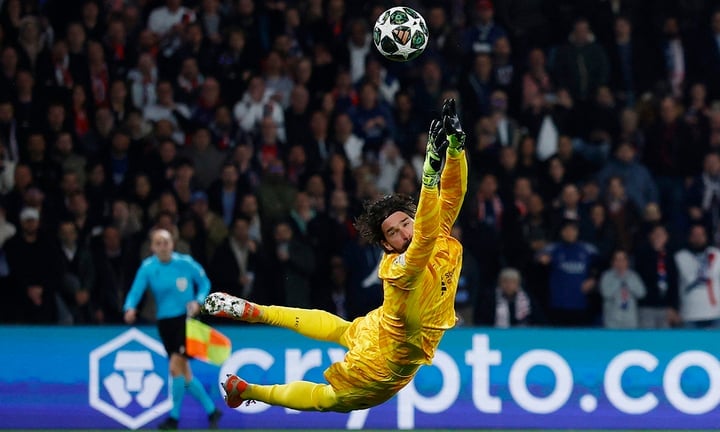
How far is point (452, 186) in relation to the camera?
934cm

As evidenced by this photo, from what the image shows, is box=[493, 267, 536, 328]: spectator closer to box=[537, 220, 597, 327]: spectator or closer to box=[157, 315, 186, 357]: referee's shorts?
box=[537, 220, 597, 327]: spectator

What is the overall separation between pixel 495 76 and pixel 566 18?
1.68 m

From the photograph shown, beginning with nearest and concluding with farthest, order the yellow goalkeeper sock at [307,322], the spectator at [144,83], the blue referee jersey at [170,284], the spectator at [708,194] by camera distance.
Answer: the yellow goalkeeper sock at [307,322] → the blue referee jersey at [170,284] → the spectator at [708,194] → the spectator at [144,83]

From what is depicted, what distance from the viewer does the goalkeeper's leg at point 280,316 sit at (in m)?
9.71

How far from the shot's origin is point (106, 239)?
15.5 m

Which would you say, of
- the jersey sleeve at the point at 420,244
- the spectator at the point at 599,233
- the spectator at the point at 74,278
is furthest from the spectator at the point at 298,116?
the jersey sleeve at the point at 420,244

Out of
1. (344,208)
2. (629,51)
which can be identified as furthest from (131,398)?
(629,51)

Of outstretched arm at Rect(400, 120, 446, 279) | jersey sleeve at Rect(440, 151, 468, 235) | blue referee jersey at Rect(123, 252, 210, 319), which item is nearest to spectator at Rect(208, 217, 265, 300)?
blue referee jersey at Rect(123, 252, 210, 319)

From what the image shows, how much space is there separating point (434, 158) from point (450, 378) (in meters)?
6.08

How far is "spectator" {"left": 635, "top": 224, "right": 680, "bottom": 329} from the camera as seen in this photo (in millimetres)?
15938

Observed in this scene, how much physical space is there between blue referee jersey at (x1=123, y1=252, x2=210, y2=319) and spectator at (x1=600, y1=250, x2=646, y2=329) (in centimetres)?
430

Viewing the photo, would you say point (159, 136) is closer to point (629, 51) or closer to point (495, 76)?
point (495, 76)

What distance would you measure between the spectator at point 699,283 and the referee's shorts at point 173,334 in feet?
17.8

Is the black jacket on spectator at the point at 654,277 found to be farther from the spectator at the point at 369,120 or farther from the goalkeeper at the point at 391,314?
the goalkeeper at the point at 391,314
